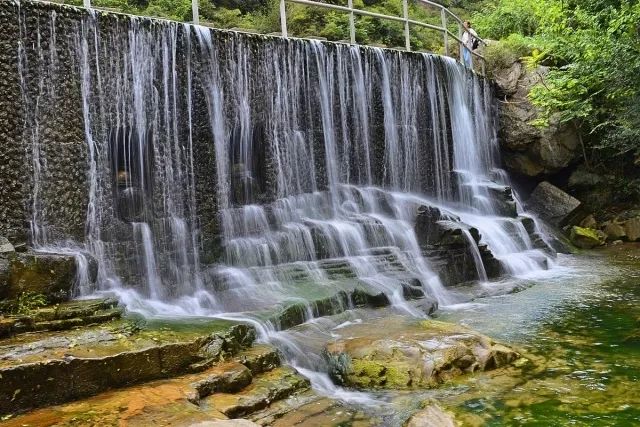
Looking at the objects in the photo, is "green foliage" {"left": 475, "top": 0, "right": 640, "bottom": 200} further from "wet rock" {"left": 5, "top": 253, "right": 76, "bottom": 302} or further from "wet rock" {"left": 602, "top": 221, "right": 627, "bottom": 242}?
"wet rock" {"left": 5, "top": 253, "right": 76, "bottom": 302}

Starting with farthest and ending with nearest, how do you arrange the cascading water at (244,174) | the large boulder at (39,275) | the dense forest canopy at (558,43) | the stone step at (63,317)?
1. the dense forest canopy at (558,43)
2. the cascading water at (244,174)
3. the large boulder at (39,275)
4. the stone step at (63,317)

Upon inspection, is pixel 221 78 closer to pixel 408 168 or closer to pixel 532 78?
pixel 408 168

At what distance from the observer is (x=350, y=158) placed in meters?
13.6

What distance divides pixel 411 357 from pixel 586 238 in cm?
1092

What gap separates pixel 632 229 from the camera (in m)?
15.2

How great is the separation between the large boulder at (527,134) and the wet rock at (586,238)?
101 inches

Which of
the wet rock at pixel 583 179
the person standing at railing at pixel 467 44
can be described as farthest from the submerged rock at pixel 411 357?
the person standing at railing at pixel 467 44

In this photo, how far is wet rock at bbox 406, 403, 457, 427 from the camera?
189 inches

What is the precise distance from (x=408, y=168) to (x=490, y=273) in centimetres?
424

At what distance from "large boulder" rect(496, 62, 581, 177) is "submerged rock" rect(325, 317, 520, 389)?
11.8 m

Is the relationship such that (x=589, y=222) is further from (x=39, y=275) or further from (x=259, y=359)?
(x=39, y=275)

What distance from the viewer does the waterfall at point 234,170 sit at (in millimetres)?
8500

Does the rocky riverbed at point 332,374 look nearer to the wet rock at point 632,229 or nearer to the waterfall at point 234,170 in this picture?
the waterfall at point 234,170

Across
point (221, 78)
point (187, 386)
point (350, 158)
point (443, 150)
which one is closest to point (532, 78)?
point (443, 150)
